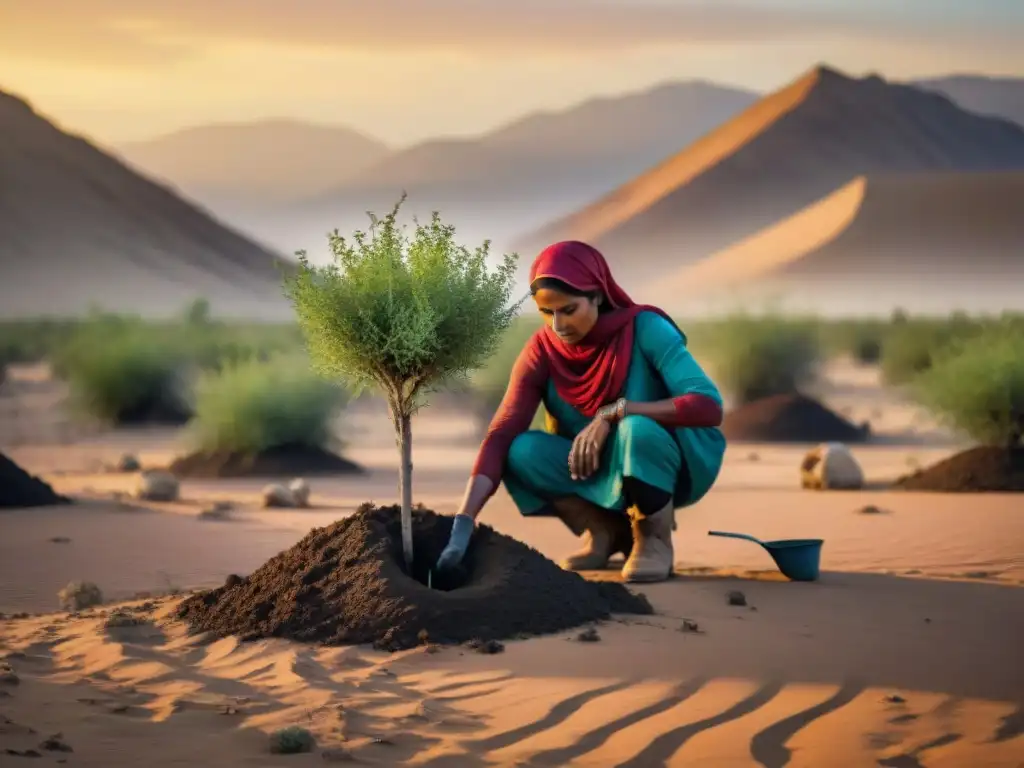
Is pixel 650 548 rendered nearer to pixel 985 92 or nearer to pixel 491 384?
pixel 491 384

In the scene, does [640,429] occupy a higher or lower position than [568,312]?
lower

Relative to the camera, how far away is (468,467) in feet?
59.1

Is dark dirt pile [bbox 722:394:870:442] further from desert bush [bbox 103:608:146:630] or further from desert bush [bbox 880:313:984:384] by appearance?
desert bush [bbox 103:608:146:630]

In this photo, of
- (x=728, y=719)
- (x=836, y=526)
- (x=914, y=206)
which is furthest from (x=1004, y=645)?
(x=914, y=206)

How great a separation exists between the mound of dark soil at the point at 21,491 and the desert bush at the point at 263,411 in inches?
137

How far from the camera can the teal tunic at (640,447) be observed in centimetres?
816

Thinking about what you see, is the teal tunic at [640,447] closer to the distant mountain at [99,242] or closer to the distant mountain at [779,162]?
the distant mountain at [99,242]

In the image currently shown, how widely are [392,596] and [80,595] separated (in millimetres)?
2284

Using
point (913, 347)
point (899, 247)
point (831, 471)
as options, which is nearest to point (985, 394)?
point (831, 471)

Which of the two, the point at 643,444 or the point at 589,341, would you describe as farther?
the point at 589,341

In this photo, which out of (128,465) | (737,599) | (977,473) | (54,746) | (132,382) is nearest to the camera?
(54,746)

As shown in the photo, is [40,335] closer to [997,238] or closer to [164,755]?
[164,755]

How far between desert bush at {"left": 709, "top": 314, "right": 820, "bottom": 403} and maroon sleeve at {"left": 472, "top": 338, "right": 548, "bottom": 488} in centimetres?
1437

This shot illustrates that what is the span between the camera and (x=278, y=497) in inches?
540
